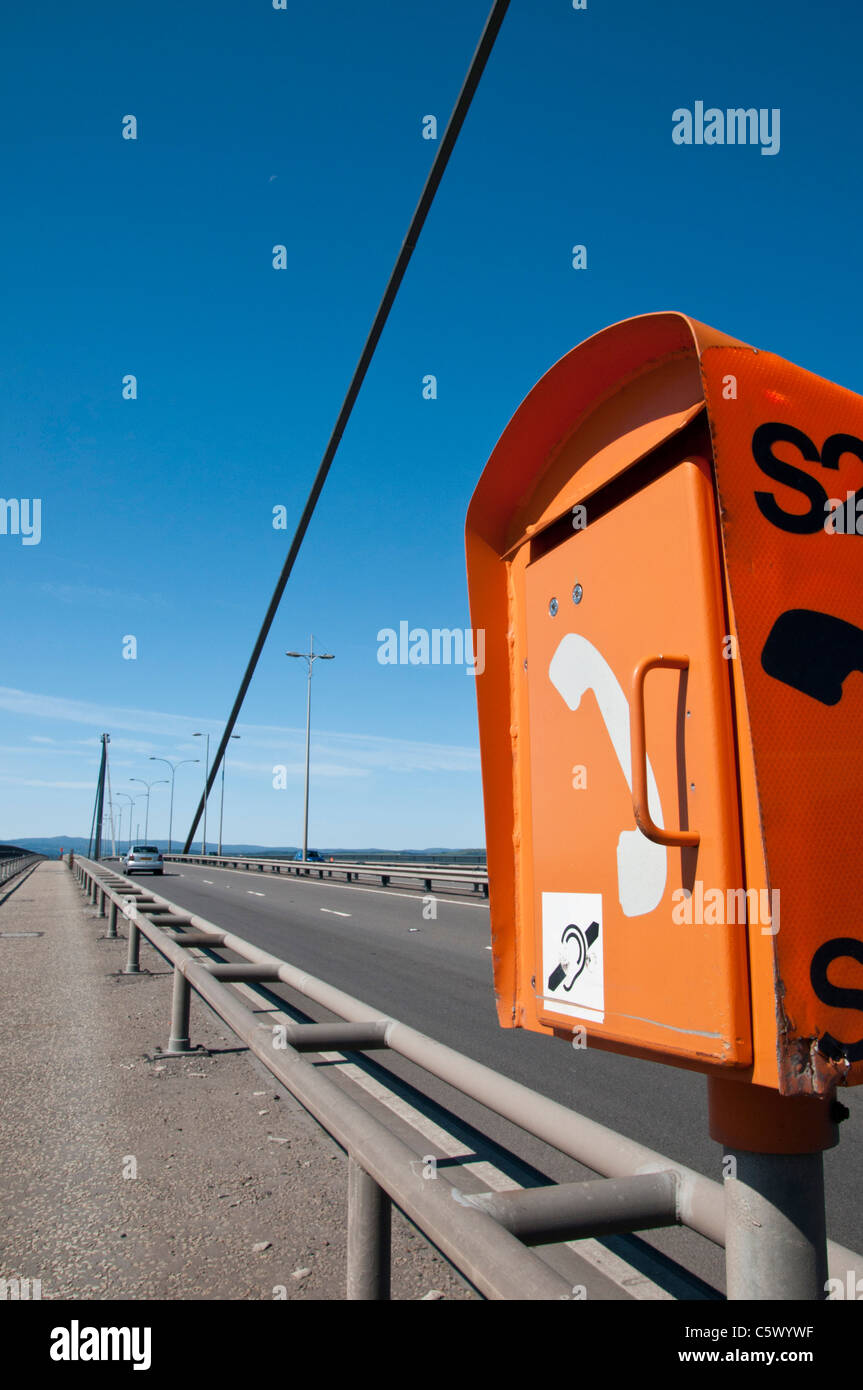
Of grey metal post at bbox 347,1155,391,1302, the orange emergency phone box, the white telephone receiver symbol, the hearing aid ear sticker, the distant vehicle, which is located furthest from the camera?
the distant vehicle

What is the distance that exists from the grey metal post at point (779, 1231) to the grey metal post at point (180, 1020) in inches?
208

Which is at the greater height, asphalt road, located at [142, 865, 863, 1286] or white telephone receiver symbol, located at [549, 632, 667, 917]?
white telephone receiver symbol, located at [549, 632, 667, 917]

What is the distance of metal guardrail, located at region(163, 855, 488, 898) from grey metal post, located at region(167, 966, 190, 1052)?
10.2 meters

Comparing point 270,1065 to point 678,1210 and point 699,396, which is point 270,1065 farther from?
point 699,396

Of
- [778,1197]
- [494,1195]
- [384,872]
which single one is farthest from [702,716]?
[384,872]

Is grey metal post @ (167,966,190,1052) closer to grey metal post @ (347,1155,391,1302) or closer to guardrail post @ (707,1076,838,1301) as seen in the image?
grey metal post @ (347,1155,391,1302)

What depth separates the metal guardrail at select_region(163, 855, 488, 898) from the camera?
25406 millimetres

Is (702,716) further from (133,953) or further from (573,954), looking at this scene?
(133,953)

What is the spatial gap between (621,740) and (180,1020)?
543 centimetres

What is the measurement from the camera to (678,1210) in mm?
1956

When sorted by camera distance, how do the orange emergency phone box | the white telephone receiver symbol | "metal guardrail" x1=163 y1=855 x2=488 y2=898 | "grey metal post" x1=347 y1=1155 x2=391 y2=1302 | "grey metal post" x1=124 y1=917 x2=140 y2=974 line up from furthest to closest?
"metal guardrail" x1=163 y1=855 x2=488 y2=898 < "grey metal post" x1=124 y1=917 x2=140 y2=974 < "grey metal post" x1=347 y1=1155 x2=391 y2=1302 < the white telephone receiver symbol < the orange emergency phone box

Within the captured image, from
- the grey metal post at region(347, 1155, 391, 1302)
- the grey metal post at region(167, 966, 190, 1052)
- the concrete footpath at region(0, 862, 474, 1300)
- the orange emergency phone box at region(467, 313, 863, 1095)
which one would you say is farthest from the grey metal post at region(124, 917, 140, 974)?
the orange emergency phone box at region(467, 313, 863, 1095)

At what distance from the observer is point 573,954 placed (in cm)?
190
